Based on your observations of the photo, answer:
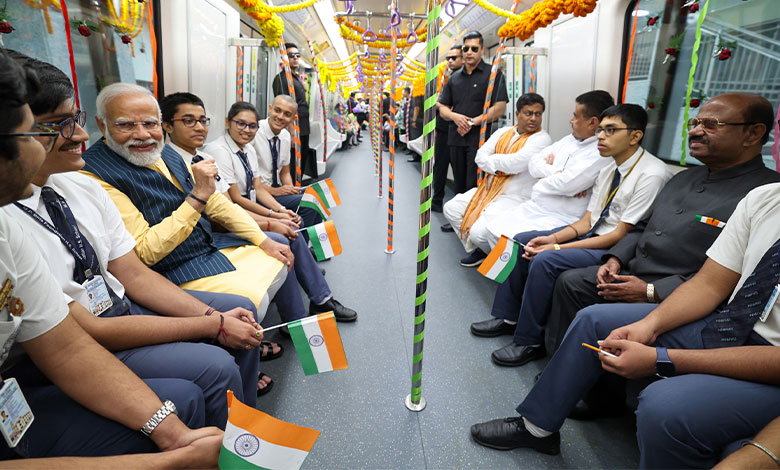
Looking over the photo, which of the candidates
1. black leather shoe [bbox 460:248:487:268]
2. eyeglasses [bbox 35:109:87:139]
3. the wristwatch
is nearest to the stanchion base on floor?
the wristwatch

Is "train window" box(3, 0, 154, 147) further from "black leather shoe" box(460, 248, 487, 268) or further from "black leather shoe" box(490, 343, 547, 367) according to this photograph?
"black leather shoe" box(460, 248, 487, 268)

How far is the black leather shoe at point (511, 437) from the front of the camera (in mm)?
1551

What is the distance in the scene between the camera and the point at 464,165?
4695 mm

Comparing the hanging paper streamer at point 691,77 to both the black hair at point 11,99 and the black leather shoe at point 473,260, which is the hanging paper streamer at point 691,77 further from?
the black hair at point 11,99

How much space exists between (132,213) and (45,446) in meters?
0.94

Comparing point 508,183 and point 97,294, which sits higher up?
point 508,183

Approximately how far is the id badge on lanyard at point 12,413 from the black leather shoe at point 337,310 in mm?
1767

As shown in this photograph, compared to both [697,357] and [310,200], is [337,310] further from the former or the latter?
[697,357]

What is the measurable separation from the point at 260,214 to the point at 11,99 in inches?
83.3

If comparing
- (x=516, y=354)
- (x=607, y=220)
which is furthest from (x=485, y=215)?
(x=516, y=354)

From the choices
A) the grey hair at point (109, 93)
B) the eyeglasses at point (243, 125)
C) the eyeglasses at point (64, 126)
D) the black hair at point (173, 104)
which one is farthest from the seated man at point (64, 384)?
the eyeglasses at point (243, 125)

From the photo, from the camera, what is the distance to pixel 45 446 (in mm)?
943

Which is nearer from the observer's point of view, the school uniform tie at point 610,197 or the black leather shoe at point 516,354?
the black leather shoe at point 516,354

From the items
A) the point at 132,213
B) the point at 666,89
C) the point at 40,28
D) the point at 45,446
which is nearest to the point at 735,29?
the point at 666,89
